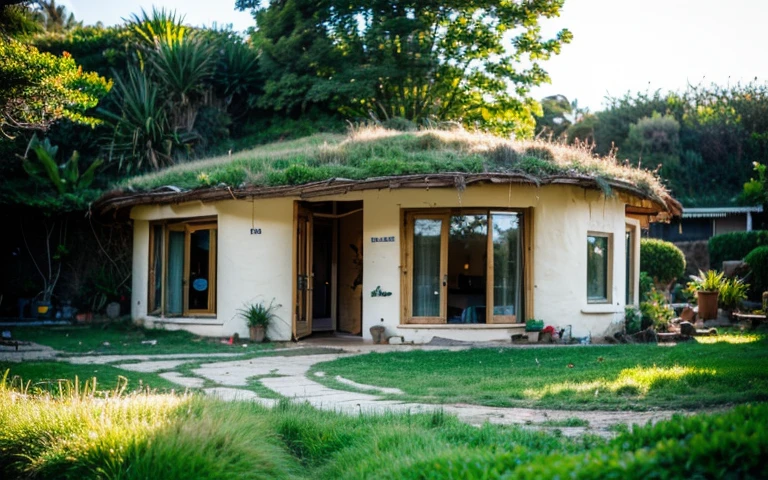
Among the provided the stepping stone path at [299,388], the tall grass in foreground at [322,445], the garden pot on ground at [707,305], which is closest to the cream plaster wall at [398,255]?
the stepping stone path at [299,388]

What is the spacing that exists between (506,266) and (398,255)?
207cm

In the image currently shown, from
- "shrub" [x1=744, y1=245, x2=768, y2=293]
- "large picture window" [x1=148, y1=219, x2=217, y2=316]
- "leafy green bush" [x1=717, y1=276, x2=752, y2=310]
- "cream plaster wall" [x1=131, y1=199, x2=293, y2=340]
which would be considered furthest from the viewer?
"shrub" [x1=744, y1=245, x2=768, y2=293]

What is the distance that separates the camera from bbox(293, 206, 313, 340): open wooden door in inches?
595

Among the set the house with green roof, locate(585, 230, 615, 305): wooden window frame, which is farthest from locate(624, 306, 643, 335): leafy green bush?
locate(585, 230, 615, 305): wooden window frame

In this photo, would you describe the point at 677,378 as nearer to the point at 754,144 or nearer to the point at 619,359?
the point at 619,359

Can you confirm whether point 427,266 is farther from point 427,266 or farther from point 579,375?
point 579,375

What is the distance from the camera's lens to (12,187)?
18.9 metres

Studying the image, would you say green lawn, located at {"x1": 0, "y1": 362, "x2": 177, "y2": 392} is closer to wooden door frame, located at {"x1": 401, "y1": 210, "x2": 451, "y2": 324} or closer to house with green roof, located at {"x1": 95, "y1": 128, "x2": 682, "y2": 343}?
house with green roof, located at {"x1": 95, "y1": 128, "x2": 682, "y2": 343}

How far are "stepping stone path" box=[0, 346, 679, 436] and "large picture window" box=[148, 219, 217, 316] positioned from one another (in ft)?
11.5

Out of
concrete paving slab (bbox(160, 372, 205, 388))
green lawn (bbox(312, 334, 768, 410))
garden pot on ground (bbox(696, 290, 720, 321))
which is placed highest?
garden pot on ground (bbox(696, 290, 720, 321))

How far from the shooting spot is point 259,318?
1511cm

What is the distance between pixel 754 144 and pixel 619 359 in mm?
29976

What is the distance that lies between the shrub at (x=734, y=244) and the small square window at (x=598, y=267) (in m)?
10.2

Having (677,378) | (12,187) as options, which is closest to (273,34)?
(12,187)
